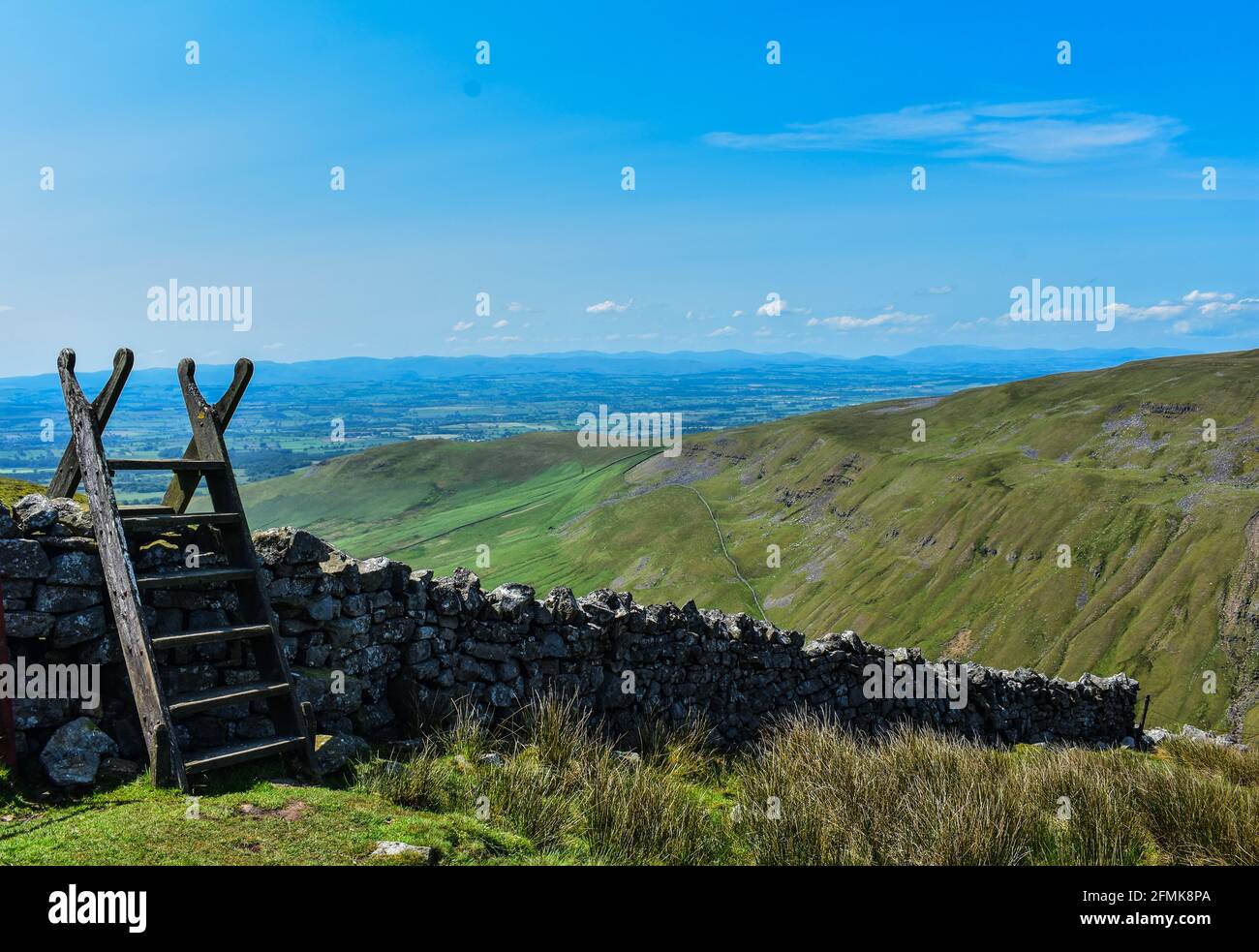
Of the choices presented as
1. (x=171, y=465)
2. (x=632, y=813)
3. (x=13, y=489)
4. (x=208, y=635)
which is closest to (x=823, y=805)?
(x=632, y=813)

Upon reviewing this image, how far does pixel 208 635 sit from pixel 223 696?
0.50 m

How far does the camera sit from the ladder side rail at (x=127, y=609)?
6.89m

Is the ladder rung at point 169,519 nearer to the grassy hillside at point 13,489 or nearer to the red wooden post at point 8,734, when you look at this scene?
the red wooden post at point 8,734

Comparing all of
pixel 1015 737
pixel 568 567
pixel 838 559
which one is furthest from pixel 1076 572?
pixel 1015 737

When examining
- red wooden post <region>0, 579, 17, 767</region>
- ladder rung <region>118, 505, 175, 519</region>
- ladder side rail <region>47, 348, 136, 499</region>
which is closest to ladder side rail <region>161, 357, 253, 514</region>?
ladder rung <region>118, 505, 175, 519</region>

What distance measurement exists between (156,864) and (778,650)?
1012 centimetres

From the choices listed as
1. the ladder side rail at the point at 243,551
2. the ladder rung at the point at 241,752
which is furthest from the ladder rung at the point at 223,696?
the ladder rung at the point at 241,752

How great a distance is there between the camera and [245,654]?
27.7ft

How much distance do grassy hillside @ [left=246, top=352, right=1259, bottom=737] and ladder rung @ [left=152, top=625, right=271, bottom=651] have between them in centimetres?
6771

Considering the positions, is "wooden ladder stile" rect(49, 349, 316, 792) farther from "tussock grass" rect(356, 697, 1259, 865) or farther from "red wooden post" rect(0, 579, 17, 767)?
"tussock grass" rect(356, 697, 1259, 865)
